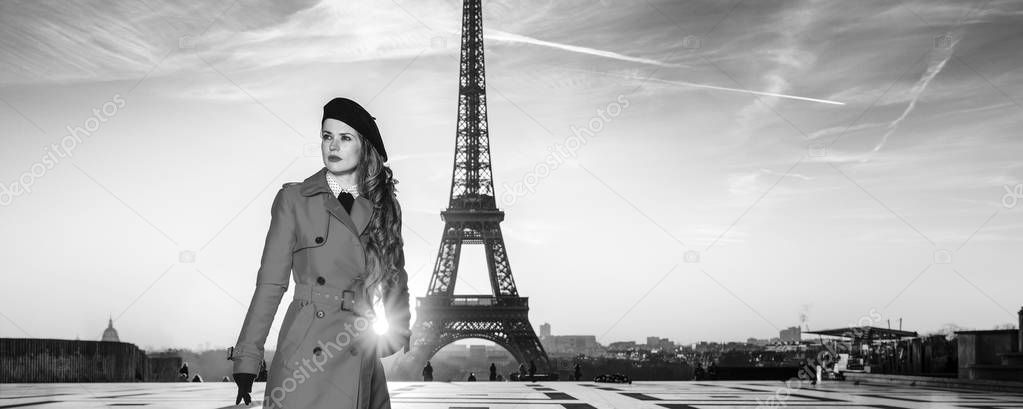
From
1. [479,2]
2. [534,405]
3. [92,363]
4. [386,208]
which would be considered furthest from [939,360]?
[479,2]

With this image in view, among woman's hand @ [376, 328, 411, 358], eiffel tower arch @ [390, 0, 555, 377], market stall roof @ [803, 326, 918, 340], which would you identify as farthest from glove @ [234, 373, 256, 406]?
eiffel tower arch @ [390, 0, 555, 377]

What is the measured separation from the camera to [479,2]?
5275 cm

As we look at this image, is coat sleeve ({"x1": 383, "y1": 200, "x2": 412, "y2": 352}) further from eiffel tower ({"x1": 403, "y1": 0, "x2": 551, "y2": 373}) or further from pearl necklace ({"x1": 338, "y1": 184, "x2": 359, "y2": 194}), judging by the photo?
eiffel tower ({"x1": 403, "y1": 0, "x2": 551, "y2": 373})

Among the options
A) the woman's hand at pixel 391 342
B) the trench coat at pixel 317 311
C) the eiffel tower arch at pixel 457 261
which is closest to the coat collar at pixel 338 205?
the trench coat at pixel 317 311

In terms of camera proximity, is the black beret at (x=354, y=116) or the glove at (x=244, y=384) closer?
the glove at (x=244, y=384)

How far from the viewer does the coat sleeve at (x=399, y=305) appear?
10.4ft

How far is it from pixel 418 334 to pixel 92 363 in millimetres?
23813

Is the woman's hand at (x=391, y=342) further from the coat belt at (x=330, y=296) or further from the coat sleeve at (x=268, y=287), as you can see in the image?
the coat sleeve at (x=268, y=287)

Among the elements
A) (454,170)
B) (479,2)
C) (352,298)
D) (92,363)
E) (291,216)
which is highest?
(479,2)

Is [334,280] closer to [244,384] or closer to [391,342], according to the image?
[391,342]

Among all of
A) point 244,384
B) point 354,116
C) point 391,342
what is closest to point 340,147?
point 354,116

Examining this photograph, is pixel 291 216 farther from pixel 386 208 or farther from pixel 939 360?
pixel 939 360

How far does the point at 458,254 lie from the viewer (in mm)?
50781

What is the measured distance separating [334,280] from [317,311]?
0.12 meters
